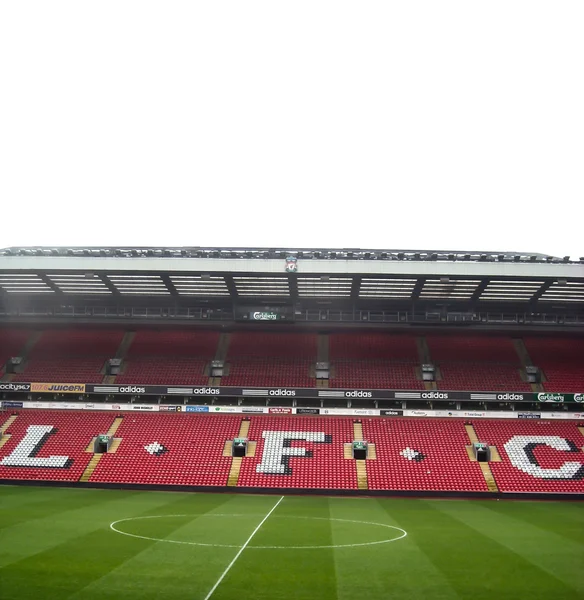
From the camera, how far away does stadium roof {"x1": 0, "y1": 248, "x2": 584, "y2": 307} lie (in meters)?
39.0

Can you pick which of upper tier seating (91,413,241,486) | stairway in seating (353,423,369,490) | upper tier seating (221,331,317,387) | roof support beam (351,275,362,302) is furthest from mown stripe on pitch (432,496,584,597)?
upper tier seating (221,331,317,387)

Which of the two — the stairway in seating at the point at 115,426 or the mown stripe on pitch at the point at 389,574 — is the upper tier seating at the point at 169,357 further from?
the mown stripe on pitch at the point at 389,574

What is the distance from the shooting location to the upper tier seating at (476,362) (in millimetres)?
42781

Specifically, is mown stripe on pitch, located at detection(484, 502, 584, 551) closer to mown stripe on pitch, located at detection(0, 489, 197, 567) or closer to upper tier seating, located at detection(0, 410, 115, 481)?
mown stripe on pitch, located at detection(0, 489, 197, 567)

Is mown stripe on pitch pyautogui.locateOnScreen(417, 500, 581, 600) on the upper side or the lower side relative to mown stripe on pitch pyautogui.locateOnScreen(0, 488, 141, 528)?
lower

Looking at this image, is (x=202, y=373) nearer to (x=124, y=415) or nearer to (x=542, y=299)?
(x=124, y=415)

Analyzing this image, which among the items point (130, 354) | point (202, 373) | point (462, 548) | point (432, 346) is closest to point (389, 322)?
point (432, 346)

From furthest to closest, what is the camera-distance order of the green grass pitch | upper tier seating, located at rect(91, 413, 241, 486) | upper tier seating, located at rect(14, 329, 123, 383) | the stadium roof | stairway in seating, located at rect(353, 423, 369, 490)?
upper tier seating, located at rect(14, 329, 123, 383) → the stadium roof → upper tier seating, located at rect(91, 413, 241, 486) → stairway in seating, located at rect(353, 423, 369, 490) → the green grass pitch

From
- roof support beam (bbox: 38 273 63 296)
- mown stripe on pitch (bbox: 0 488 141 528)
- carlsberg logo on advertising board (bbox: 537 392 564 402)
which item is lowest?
mown stripe on pitch (bbox: 0 488 141 528)

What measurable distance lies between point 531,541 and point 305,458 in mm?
18284

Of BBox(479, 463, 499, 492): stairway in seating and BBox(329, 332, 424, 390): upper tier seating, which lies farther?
BBox(329, 332, 424, 390): upper tier seating

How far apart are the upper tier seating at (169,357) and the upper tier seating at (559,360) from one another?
85.3ft

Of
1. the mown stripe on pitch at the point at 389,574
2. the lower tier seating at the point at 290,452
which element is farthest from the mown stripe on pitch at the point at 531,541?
the lower tier seating at the point at 290,452

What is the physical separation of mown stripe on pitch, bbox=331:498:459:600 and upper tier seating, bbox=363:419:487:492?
14.2m
